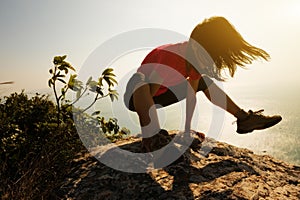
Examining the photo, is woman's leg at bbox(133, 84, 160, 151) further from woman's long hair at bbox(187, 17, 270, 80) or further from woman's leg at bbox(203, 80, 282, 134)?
woman's leg at bbox(203, 80, 282, 134)

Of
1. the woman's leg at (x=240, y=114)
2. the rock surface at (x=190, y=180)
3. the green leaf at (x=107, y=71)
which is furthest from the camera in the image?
the woman's leg at (x=240, y=114)

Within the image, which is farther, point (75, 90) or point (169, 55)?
point (75, 90)

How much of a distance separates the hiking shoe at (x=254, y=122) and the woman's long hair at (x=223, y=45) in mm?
783

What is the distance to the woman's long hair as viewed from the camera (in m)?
3.04

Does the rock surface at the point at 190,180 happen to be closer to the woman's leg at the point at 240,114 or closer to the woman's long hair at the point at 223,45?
the woman's leg at the point at 240,114

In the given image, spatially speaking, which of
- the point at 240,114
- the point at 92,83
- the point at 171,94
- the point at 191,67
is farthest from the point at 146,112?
the point at 240,114

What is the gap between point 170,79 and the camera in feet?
9.99

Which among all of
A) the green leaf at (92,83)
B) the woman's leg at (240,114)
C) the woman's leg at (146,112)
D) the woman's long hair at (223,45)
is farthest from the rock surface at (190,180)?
the woman's long hair at (223,45)

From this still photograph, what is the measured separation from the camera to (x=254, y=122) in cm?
355

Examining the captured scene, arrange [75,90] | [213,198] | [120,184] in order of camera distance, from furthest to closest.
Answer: [75,90], [120,184], [213,198]

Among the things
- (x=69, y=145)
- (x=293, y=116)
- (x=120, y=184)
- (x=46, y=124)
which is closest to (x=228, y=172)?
(x=120, y=184)

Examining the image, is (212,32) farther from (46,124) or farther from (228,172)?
(46,124)

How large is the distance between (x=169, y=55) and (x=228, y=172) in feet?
4.61

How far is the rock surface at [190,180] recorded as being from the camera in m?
2.24
